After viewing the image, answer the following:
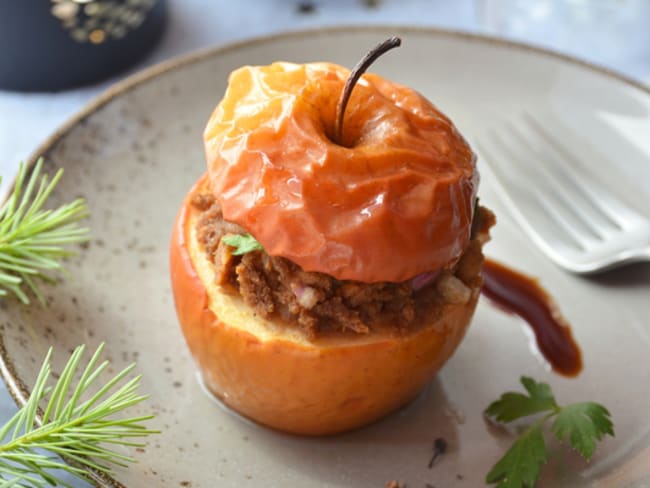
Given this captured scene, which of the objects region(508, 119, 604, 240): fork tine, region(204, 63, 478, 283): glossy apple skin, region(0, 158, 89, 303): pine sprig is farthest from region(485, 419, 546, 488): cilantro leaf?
region(0, 158, 89, 303): pine sprig

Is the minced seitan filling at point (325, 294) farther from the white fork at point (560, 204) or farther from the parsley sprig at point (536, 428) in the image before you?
the white fork at point (560, 204)

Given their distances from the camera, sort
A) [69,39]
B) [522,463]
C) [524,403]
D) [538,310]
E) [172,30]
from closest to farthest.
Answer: [522,463] < [524,403] < [538,310] < [69,39] < [172,30]

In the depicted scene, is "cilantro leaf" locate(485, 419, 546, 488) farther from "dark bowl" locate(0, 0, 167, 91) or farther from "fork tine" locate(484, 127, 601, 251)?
"dark bowl" locate(0, 0, 167, 91)

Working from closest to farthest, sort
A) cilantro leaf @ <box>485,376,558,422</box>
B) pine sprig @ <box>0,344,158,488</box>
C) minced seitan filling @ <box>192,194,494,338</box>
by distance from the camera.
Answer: pine sprig @ <box>0,344,158,488</box>, minced seitan filling @ <box>192,194,494,338</box>, cilantro leaf @ <box>485,376,558,422</box>

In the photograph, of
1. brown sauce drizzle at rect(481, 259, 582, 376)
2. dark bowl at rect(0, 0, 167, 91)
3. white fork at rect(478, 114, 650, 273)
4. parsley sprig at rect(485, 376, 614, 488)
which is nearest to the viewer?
parsley sprig at rect(485, 376, 614, 488)

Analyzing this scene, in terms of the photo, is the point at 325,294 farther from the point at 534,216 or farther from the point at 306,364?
the point at 534,216

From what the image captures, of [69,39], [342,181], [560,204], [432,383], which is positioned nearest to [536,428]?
[432,383]
